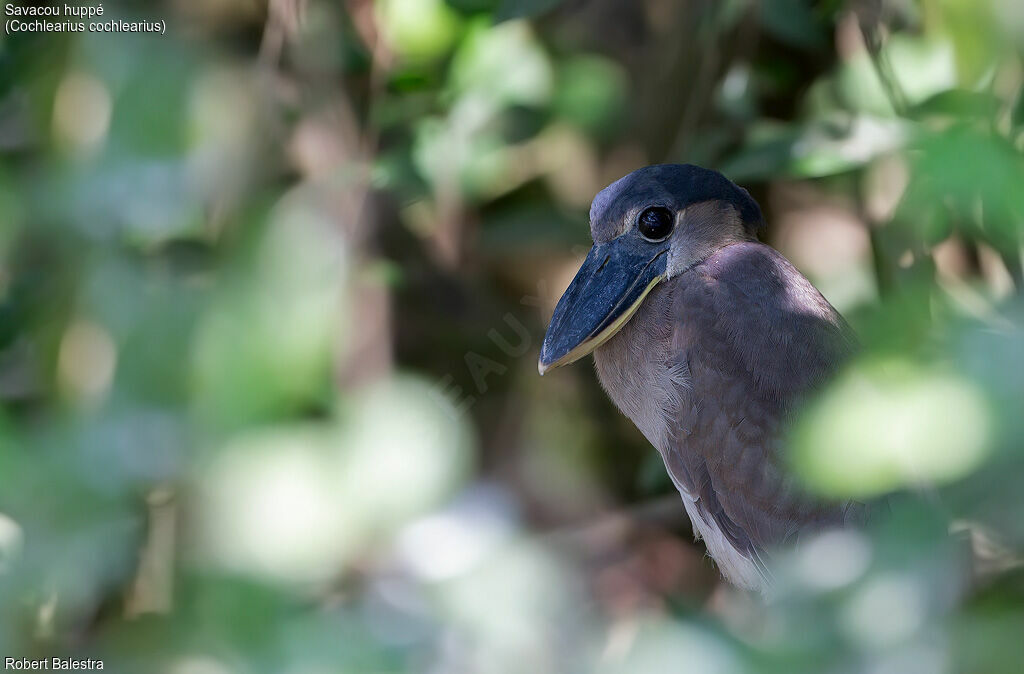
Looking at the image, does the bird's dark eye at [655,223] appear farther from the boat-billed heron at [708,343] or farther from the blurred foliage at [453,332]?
the blurred foliage at [453,332]

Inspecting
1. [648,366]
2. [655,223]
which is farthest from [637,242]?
[648,366]

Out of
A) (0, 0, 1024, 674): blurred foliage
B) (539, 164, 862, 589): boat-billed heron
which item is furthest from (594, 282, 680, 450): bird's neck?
(0, 0, 1024, 674): blurred foliage

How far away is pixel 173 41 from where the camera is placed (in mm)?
1533

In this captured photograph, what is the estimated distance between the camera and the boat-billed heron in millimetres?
1322

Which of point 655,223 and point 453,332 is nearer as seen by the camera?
point 655,223

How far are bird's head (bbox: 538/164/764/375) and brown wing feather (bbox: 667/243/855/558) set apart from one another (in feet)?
0.25

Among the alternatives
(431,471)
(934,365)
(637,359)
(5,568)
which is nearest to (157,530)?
(5,568)

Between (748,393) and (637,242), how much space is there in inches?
11.0

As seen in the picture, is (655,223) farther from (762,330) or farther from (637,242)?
(762,330)

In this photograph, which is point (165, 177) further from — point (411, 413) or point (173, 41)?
point (411, 413)

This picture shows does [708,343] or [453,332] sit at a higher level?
[708,343]

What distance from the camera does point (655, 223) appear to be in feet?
4.60

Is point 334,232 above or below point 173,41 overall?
below

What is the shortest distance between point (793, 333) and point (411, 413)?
55cm
